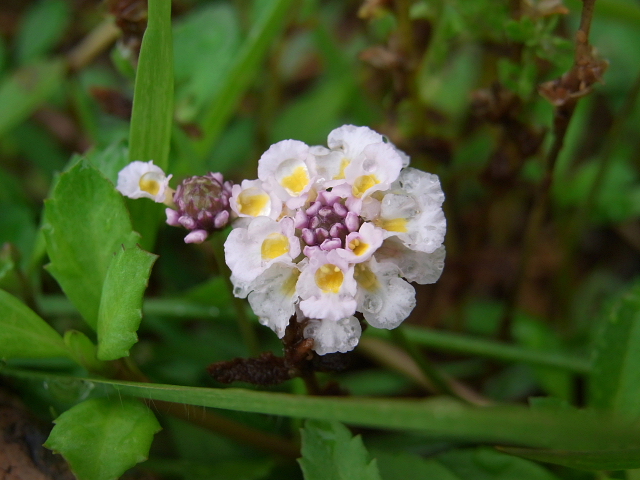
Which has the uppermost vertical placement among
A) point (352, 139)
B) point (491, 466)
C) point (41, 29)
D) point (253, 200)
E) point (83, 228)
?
point (41, 29)

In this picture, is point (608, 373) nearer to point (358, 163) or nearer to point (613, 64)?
point (358, 163)

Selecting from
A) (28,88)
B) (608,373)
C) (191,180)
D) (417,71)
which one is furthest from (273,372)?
(28,88)

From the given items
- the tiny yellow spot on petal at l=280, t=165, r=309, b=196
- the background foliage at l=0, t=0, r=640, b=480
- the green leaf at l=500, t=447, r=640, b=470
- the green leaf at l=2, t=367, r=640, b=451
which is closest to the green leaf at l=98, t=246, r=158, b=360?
the background foliage at l=0, t=0, r=640, b=480

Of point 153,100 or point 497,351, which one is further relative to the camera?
point 497,351

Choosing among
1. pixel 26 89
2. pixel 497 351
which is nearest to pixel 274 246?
pixel 497 351

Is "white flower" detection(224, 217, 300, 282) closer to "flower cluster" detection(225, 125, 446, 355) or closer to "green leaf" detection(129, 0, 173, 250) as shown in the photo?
"flower cluster" detection(225, 125, 446, 355)

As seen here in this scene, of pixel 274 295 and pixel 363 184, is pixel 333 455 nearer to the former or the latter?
pixel 274 295
